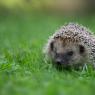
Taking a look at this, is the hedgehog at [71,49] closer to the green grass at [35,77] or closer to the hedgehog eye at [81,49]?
the hedgehog eye at [81,49]

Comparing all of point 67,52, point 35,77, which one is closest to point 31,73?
point 35,77

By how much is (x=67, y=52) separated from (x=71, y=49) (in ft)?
0.25

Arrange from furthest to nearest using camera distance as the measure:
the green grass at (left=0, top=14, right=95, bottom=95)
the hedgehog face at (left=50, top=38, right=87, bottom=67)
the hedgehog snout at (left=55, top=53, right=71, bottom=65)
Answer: the hedgehog face at (left=50, top=38, right=87, bottom=67), the hedgehog snout at (left=55, top=53, right=71, bottom=65), the green grass at (left=0, top=14, right=95, bottom=95)

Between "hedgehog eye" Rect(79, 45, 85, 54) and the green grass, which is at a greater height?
"hedgehog eye" Rect(79, 45, 85, 54)

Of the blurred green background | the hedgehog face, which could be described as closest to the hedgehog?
the hedgehog face

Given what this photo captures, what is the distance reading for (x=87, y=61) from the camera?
6730 millimetres

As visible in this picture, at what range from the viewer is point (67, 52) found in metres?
6.61

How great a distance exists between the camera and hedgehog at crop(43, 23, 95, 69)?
6.58 metres

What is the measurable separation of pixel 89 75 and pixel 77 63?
104 cm

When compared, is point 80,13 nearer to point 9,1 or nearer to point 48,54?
point 9,1

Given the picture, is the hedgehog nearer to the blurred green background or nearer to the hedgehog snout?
the hedgehog snout

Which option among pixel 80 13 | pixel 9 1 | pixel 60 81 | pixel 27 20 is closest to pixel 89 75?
pixel 60 81

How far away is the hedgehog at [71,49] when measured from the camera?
6578 mm

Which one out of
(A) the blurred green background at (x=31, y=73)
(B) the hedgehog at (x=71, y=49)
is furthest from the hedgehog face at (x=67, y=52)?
(A) the blurred green background at (x=31, y=73)
